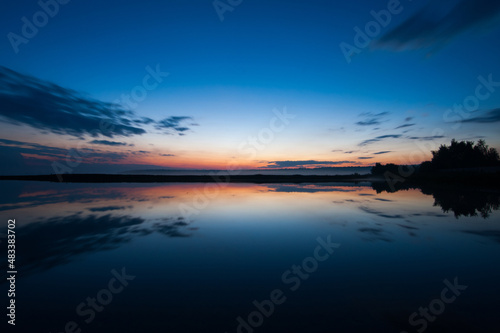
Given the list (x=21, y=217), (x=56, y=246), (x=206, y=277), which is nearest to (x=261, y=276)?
(x=206, y=277)

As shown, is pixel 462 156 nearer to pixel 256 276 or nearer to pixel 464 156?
pixel 464 156

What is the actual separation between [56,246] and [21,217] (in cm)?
760

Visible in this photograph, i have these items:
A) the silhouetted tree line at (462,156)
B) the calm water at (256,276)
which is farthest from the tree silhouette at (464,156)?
the calm water at (256,276)

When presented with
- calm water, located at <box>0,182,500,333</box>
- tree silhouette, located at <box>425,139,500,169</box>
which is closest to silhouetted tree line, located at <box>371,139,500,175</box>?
tree silhouette, located at <box>425,139,500,169</box>

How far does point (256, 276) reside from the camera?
6.05 metres

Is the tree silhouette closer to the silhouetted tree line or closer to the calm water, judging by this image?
the silhouetted tree line

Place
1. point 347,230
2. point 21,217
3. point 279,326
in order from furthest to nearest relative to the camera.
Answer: point 21,217, point 347,230, point 279,326

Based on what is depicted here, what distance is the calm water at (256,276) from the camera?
426 centimetres

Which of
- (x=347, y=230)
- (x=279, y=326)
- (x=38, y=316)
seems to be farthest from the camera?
(x=347, y=230)

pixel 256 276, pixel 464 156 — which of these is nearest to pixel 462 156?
pixel 464 156

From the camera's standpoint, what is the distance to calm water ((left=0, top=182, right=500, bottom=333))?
4.26 metres

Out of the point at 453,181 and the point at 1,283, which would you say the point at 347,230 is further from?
the point at 453,181

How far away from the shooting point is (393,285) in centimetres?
552

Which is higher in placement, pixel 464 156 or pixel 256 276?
pixel 464 156
